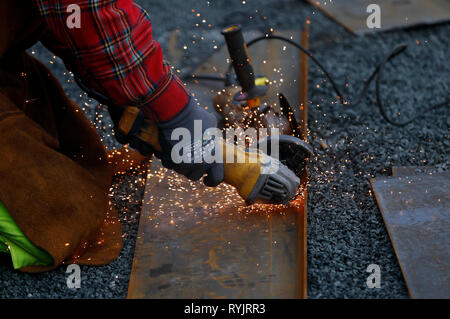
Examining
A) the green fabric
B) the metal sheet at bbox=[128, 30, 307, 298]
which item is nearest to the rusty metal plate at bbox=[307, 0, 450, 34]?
the metal sheet at bbox=[128, 30, 307, 298]

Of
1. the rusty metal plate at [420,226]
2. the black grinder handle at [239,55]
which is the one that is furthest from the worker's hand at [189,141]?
the rusty metal plate at [420,226]

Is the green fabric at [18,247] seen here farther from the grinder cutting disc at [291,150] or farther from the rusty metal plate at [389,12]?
the rusty metal plate at [389,12]

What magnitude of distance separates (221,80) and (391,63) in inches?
44.5

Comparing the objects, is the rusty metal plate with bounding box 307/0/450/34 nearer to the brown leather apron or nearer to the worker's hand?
the worker's hand

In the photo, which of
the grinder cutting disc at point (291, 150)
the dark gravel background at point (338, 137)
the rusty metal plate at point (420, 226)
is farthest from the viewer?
the grinder cutting disc at point (291, 150)

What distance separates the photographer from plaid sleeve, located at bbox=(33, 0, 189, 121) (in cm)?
166

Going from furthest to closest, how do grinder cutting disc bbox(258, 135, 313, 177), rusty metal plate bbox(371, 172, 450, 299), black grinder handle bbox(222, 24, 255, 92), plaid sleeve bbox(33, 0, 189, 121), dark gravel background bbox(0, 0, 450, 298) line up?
black grinder handle bbox(222, 24, 255, 92)
grinder cutting disc bbox(258, 135, 313, 177)
dark gravel background bbox(0, 0, 450, 298)
rusty metal plate bbox(371, 172, 450, 299)
plaid sleeve bbox(33, 0, 189, 121)

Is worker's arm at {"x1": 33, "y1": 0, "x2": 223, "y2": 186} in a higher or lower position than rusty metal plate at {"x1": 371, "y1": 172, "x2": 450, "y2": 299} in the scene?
higher

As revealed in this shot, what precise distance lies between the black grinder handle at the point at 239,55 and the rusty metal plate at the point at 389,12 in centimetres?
157

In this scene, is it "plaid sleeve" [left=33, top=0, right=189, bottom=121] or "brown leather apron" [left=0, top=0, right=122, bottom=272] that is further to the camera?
"brown leather apron" [left=0, top=0, right=122, bottom=272]

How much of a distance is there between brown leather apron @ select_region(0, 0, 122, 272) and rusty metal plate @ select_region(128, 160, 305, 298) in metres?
0.19

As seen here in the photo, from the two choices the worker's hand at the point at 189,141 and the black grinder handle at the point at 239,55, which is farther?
the black grinder handle at the point at 239,55

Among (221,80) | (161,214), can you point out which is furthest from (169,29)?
(161,214)

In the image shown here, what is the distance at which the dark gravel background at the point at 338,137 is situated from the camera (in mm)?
2033
